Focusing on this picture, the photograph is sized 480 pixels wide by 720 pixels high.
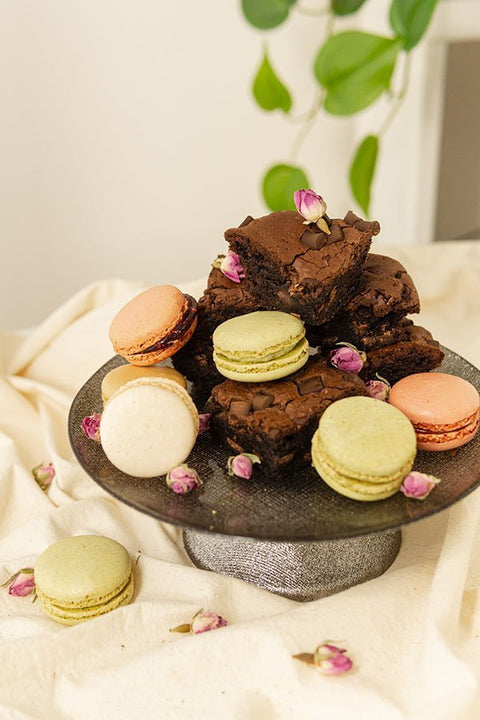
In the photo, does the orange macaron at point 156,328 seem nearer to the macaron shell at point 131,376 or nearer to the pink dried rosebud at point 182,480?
the macaron shell at point 131,376

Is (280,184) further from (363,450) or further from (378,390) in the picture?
(363,450)

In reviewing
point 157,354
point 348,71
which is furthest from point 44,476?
point 348,71

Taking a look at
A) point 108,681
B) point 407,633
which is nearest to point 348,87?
point 407,633

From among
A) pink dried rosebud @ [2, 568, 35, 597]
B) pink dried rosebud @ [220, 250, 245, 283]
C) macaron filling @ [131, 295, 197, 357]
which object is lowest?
pink dried rosebud @ [2, 568, 35, 597]

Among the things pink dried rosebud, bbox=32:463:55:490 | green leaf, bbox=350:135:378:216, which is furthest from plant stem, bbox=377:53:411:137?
pink dried rosebud, bbox=32:463:55:490

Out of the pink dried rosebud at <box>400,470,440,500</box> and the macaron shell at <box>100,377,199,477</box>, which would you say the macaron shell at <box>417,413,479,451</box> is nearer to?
the pink dried rosebud at <box>400,470,440,500</box>

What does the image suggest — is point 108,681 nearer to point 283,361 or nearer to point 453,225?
point 283,361
